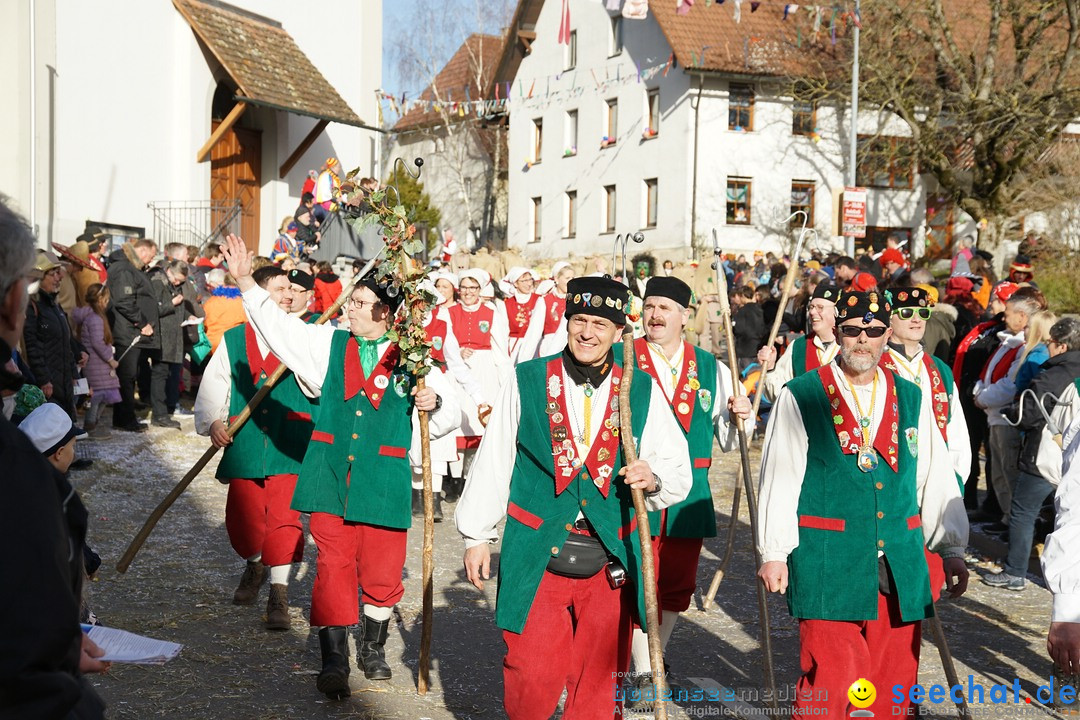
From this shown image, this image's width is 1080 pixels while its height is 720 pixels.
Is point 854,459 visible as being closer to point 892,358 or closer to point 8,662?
point 892,358

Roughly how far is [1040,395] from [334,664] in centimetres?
502

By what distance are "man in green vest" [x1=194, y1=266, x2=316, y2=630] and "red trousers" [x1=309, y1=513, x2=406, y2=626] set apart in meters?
1.08

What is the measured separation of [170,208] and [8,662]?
19.5 m

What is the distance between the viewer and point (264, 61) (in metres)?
21.6

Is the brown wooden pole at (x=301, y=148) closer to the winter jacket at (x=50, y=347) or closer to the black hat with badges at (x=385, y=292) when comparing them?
the winter jacket at (x=50, y=347)

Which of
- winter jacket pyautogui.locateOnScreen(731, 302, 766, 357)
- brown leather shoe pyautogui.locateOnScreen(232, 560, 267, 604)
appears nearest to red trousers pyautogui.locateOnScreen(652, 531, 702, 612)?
brown leather shoe pyautogui.locateOnScreen(232, 560, 267, 604)

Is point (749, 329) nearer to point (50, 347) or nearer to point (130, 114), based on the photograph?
point (50, 347)

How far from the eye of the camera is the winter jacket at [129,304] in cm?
1414

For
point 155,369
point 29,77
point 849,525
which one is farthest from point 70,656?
point 29,77

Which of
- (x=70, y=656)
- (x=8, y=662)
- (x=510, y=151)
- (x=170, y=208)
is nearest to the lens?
(x=8, y=662)

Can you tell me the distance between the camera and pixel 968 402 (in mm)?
10562

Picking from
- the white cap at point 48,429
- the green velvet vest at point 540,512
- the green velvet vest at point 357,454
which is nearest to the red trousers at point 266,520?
the green velvet vest at point 357,454

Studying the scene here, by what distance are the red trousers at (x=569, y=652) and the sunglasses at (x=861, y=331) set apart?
1.34m

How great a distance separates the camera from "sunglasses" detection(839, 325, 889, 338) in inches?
190
